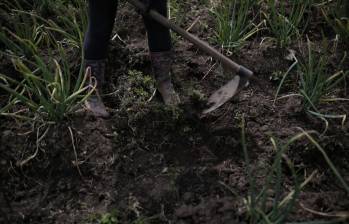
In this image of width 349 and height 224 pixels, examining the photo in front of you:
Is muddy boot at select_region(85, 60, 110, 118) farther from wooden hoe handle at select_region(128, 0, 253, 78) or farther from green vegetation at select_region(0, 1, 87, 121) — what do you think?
wooden hoe handle at select_region(128, 0, 253, 78)

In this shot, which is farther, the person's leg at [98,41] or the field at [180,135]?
the person's leg at [98,41]

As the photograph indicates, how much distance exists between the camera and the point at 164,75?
2234 millimetres

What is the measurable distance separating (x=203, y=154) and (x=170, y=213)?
364 mm

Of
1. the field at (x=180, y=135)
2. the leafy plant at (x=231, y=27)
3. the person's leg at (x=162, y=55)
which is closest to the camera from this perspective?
the field at (x=180, y=135)

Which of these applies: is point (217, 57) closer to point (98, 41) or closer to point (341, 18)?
point (98, 41)

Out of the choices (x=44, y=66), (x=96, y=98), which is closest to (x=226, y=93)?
(x=96, y=98)

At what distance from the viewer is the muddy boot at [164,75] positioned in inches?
86.0

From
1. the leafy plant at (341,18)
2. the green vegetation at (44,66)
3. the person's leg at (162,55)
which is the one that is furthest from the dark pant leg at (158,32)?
the leafy plant at (341,18)

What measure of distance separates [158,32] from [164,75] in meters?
0.25

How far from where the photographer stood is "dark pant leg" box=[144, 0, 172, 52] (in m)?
2.00

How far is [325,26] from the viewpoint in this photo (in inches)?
105

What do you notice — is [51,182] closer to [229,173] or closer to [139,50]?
[229,173]

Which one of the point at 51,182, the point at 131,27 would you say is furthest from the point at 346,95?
the point at 51,182

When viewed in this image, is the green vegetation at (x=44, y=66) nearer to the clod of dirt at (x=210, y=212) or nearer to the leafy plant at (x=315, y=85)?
the clod of dirt at (x=210, y=212)
